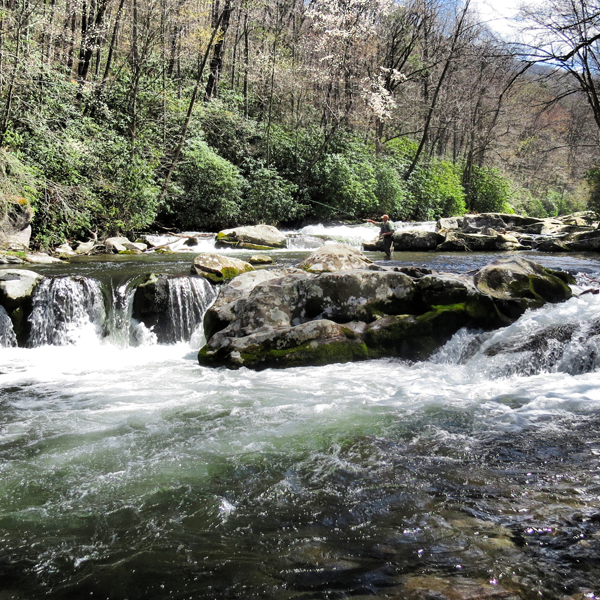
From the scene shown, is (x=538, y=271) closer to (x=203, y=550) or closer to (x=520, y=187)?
(x=203, y=550)

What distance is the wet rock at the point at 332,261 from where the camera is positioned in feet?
Result: 31.8

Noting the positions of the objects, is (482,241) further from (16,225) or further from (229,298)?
(16,225)

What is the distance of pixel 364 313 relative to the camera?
720cm

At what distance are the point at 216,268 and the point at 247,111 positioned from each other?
15.1 meters

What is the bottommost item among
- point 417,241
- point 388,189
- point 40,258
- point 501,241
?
point 501,241

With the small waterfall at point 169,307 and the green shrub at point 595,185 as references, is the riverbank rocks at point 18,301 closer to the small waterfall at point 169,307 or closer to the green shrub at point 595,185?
the small waterfall at point 169,307

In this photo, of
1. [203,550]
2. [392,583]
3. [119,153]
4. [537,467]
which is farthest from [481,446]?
[119,153]

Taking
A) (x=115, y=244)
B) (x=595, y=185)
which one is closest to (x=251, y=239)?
(x=115, y=244)

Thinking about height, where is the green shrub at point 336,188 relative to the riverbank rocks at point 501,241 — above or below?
above

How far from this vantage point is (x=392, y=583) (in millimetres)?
2086

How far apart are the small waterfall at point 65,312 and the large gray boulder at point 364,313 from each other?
8.64 ft

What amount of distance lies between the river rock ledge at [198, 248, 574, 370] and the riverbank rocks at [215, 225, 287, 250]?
7.42m

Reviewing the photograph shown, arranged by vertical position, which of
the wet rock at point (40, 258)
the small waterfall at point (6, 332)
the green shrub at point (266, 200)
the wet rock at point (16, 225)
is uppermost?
the green shrub at point (266, 200)

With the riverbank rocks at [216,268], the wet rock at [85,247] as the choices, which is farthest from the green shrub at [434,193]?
the riverbank rocks at [216,268]
